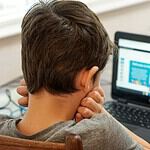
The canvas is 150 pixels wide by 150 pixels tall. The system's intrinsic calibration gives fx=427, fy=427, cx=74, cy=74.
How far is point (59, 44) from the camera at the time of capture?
38.5 inches

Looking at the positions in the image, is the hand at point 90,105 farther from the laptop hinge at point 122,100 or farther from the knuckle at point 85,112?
the laptop hinge at point 122,100

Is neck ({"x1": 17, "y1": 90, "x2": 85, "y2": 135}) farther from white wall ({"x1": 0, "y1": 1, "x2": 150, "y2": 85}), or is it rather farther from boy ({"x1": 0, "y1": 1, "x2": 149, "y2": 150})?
white wall ({"x1": 0, "y1": 1, "x2": 150, "y2": 85})

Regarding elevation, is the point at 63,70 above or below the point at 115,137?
above

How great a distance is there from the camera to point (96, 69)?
1021 mm

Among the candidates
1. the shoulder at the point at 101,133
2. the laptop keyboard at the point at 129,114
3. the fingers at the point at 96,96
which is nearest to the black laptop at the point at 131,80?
the laptop keyboard at the point at 129,114

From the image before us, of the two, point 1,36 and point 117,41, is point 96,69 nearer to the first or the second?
point 117,41

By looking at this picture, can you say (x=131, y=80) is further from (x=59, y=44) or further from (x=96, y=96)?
(x=59, y=44)

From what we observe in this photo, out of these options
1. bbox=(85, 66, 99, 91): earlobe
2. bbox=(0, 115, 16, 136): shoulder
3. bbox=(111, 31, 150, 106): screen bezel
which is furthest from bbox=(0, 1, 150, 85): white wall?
bbox=(85, 66, 99, 91): earlobe

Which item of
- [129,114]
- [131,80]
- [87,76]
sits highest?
[87,76]

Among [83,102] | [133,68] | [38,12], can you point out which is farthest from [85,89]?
[133,68]

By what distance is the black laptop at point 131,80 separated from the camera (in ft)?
5.48

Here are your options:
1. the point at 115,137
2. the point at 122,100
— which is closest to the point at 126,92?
the point at 122,100

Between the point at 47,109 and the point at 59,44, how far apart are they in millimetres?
168

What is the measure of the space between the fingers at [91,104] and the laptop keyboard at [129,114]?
0.46 m
